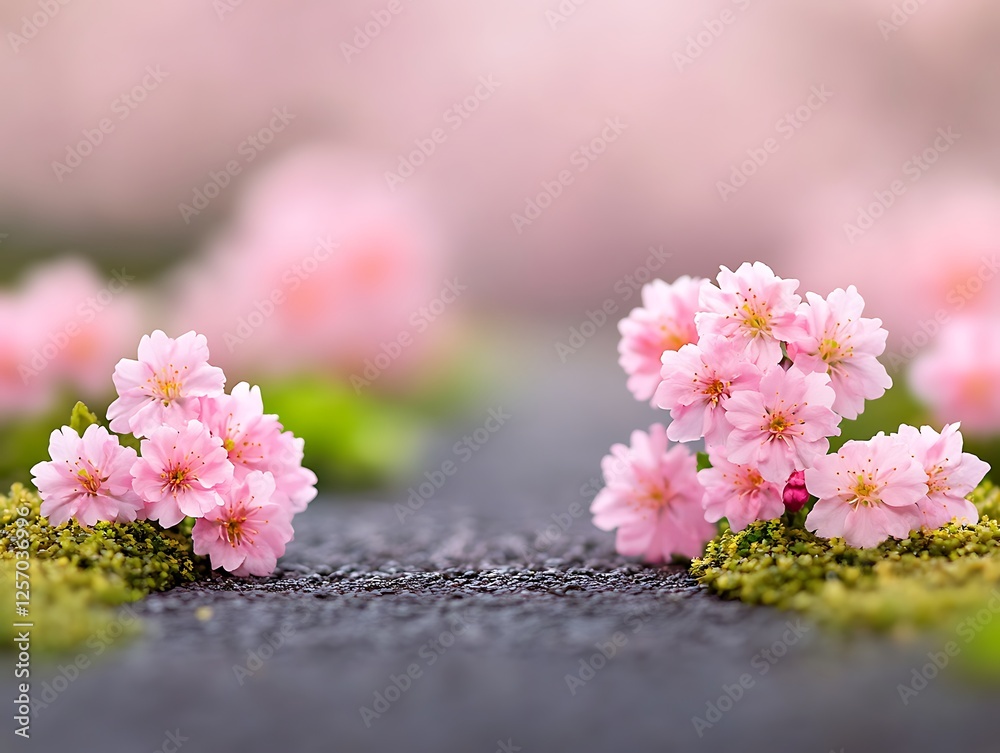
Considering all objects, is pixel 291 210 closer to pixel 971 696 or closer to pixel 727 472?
pixel 727 472

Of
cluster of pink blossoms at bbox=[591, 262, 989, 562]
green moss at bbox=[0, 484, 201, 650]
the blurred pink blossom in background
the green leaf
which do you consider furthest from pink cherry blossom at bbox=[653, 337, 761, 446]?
the blurred pink blossom in background

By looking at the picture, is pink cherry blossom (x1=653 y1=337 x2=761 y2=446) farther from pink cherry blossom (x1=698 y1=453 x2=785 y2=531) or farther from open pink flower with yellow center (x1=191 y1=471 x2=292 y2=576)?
open pink flower with yellow center (x1=191 y1=471 x2=292 y2=576)

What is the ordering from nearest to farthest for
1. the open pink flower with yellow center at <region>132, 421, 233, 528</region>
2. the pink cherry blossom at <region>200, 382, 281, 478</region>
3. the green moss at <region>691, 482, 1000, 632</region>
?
the green moss at <region>691, 482, 1000, 632</region>
the open pink flower with yellow center at <region>132, 421, 233, 528</region>
the pink cherry blossom at <region>200, 382, 281, 478</region>

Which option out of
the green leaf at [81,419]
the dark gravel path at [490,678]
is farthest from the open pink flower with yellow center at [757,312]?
the green leaf at [81,419]

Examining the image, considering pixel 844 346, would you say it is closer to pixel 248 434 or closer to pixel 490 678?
pixel 490 678

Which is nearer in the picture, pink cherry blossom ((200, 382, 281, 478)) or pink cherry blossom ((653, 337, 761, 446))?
pink cherry blossom ((653, 337, 761, 446))

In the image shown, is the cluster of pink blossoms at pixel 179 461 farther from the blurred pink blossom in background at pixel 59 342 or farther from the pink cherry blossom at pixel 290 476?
the blurred pink blossom in background at pixel 59 342

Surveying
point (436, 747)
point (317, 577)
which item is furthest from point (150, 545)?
point (436, 747)

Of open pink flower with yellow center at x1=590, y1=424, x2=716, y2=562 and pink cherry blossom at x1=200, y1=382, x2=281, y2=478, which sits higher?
pink cherry blossom at x1=200, y1=382, x2=281, y2=478
